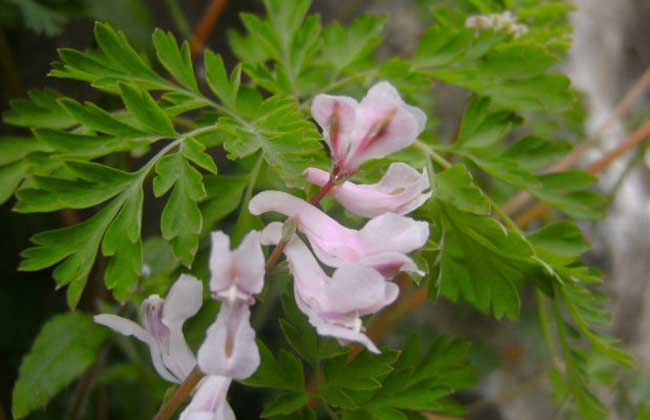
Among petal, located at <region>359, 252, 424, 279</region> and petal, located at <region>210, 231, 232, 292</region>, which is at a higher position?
petal, located at <region>210, 231, 232, 292</region>

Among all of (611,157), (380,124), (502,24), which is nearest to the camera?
Result: (380,124)

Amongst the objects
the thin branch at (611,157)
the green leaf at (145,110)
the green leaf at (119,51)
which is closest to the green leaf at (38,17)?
the green leaf at (119,51)

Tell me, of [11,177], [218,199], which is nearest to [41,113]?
[11,177]

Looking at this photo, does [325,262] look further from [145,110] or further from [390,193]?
[145,110]

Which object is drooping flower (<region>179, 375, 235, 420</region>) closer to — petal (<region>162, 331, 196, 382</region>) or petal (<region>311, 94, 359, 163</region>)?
petal (<region>162, 331, 196, 382</region>)

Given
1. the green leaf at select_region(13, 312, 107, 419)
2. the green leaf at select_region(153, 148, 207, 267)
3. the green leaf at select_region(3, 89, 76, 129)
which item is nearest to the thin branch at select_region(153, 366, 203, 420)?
the green leaf at select_region(153, 148, 207, 267)
